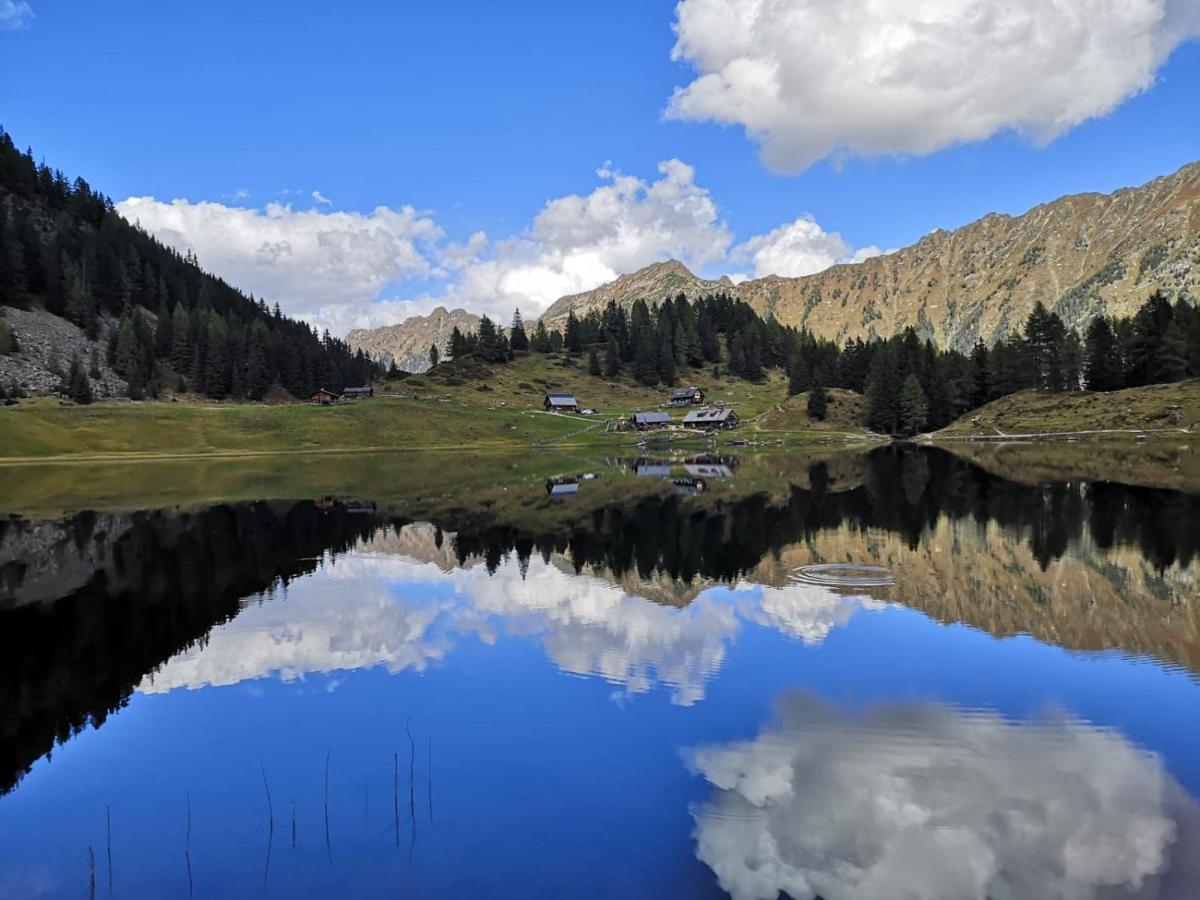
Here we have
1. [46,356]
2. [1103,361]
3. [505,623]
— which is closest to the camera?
[505,623]

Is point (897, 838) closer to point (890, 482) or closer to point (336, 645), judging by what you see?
point (336, 645)

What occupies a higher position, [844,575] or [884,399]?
[884,399]

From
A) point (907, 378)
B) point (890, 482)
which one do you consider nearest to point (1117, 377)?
point (907, 378)

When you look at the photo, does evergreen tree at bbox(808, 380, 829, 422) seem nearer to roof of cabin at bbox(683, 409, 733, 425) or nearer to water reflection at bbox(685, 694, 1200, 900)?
roof of cabin at bbox(683, 409, 733, 425)

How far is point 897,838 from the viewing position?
510 inches

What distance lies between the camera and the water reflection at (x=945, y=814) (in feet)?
38.7

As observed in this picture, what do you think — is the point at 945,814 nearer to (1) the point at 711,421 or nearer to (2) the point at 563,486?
(2) the point at 563,486

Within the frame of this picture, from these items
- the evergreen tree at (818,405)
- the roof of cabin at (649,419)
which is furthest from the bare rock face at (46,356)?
the evergreen tree at (818,405)

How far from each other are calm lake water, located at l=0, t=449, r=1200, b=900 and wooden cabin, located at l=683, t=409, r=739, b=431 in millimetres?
153904

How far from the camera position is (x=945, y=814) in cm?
1355

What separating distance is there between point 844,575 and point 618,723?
19638mm

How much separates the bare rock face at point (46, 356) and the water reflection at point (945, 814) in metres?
180

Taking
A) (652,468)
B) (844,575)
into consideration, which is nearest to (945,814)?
(844,575)

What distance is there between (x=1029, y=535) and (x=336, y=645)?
3694 cm
